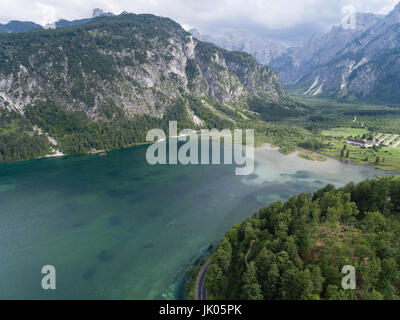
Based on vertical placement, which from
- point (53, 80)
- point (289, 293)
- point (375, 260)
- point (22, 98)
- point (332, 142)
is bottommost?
point (289, 293)

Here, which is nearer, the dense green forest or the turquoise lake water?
the dense green forest

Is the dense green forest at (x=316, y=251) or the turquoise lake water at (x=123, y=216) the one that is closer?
the dense green forest at (x=316, y=251)

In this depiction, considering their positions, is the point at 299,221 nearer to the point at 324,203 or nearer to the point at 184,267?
the point at 324,203

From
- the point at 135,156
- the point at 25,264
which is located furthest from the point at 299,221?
the point at 135,156
